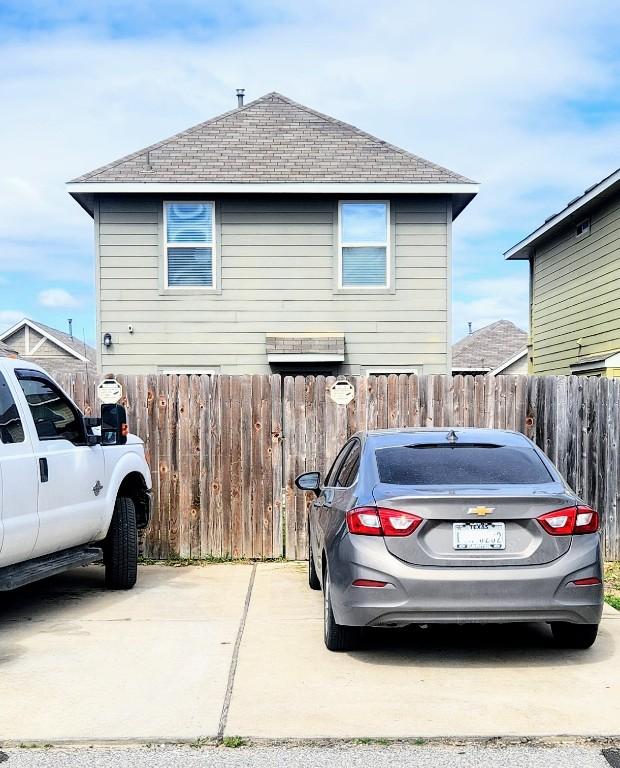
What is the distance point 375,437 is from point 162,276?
1006 centimetres

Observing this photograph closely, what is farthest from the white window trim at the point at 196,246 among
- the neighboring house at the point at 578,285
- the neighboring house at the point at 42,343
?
the neighboring house at the point at 42,343

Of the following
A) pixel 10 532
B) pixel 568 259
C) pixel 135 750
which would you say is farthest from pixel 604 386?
pixel 568 259

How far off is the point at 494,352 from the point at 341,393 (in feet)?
98.8

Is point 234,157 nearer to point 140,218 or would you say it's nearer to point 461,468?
point 140,218

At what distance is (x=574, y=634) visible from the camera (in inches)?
243

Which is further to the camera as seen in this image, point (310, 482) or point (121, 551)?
point (121, 551)

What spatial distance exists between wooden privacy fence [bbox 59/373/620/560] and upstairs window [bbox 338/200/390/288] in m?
6.42

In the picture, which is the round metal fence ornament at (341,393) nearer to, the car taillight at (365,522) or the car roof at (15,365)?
the car roof at (15,365)

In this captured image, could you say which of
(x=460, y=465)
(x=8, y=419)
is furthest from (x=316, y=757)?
(x=8, y=419)

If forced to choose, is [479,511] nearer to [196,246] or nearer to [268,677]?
[268,677]

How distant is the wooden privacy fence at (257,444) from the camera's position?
Answer: 32.8 ft

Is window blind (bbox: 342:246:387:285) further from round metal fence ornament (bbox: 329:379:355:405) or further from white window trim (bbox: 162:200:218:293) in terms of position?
round metal fence ornament (bbox: 329:379:355:405)

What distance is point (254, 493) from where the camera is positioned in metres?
10.0

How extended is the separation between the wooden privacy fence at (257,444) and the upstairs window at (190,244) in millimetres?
6427
